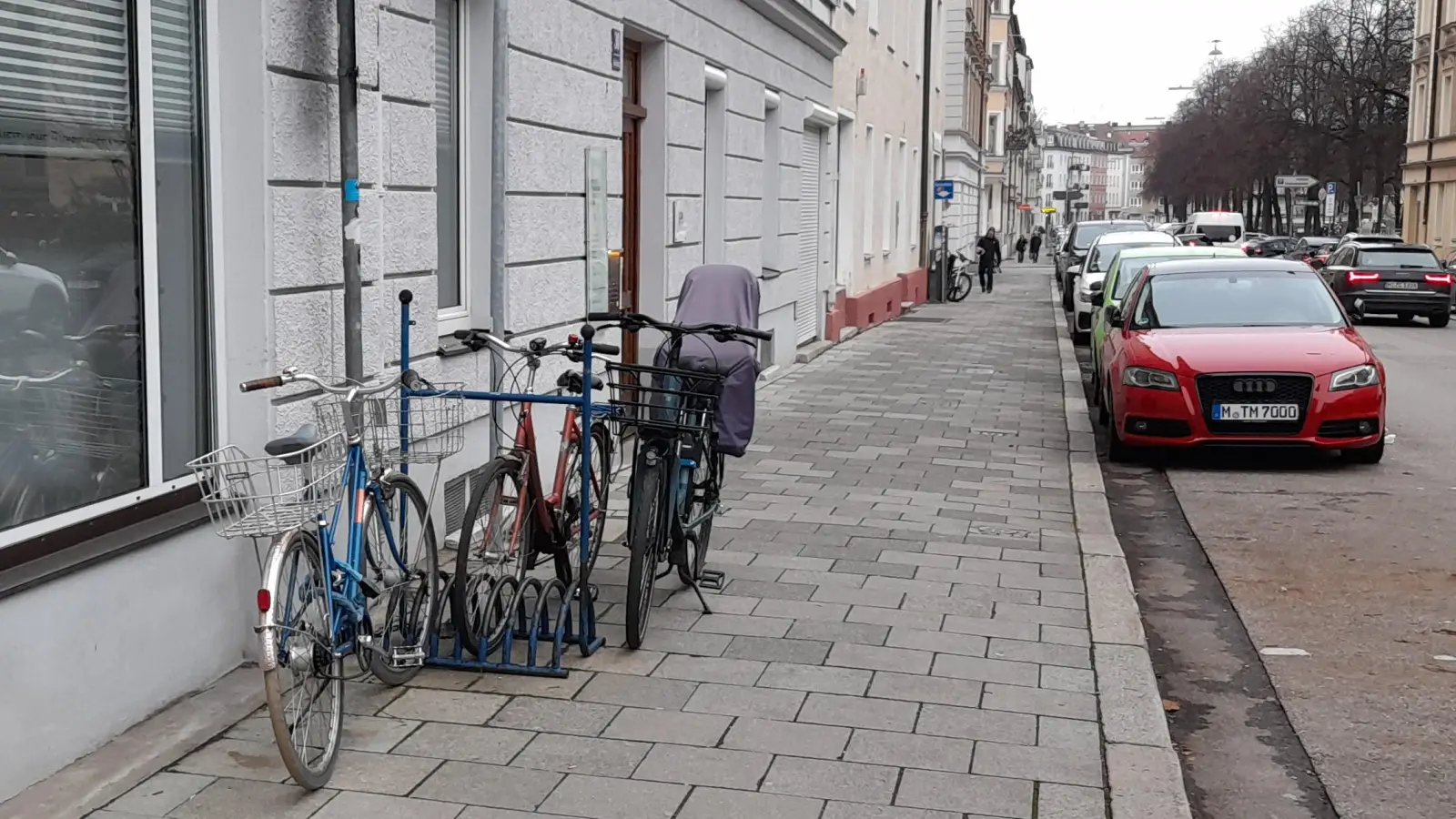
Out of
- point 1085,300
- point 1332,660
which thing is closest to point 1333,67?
point 1085,300

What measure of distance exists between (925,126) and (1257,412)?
2125 cm

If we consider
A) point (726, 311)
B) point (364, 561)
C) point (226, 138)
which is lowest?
point (364, 561)

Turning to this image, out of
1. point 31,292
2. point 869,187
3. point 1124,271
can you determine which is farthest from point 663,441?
point 869,187

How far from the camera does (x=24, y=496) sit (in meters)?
4.30

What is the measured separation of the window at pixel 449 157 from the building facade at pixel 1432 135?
49.6 m

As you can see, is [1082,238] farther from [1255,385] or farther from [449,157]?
[449,157]

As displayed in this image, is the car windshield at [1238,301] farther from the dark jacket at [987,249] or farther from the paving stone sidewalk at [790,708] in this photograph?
the dark jacket at [987,249]

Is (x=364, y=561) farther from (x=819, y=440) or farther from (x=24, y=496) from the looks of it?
(x=819, y=440)

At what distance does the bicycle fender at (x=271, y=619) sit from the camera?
3992mm

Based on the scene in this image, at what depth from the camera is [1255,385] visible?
10.4m

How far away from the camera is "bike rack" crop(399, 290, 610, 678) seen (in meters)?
5.29

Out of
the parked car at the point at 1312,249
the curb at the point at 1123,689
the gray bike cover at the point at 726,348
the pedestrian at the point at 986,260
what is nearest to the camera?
the curb at the point at 1123,689

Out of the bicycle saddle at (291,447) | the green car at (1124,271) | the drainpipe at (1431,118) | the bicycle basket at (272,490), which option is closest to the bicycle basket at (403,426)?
the bicycle basket at (272,490)

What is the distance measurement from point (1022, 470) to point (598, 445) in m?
5.10
